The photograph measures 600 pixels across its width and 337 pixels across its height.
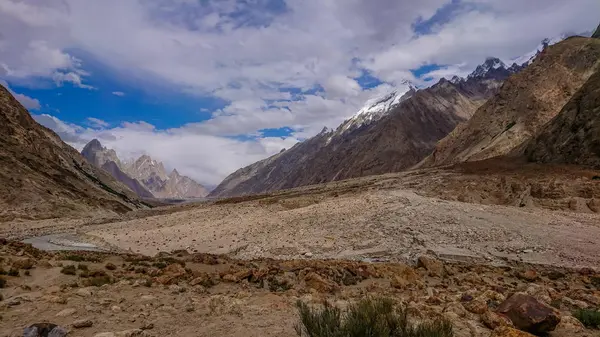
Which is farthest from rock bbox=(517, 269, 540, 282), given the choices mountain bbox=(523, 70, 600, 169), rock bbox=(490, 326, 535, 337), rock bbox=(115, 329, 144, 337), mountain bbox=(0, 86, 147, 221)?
mountain bbox=(0, 86, 147, 221)

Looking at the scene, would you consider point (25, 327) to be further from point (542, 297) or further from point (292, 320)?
point (542, 297)

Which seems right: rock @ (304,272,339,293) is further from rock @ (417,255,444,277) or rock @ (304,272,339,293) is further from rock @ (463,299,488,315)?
rock @ (417,255,444,277)

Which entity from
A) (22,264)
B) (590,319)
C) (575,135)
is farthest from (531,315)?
(575,135)

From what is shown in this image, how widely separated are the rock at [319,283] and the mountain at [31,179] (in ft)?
152

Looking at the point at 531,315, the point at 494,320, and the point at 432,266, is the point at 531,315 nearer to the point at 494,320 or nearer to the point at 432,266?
the point at 494,320

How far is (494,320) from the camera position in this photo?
722 centimetres

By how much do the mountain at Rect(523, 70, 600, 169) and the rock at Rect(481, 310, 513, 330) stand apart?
1197 inches

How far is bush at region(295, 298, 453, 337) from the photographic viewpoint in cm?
544

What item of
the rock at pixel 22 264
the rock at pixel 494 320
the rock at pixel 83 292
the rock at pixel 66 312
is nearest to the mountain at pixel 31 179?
the rock at pixel 22 264

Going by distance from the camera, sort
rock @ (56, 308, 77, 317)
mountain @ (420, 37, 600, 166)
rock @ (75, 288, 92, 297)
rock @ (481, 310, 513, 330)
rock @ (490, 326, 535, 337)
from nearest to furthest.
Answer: rock @ (490, 326, 535, 337), rock @ (481, 310, 513, 330), rock @ (56, 308, 77, 317), rock @ (75, 288, 92, 297), mountain @ (420, 37, 600, 166)

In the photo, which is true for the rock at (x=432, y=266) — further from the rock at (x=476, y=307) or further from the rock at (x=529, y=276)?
the rock at (x=476, y=307)

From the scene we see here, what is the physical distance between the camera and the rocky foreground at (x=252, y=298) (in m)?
7.01

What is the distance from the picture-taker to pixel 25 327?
660 centimetres

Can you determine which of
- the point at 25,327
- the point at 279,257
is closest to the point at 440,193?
the point at 279,257
